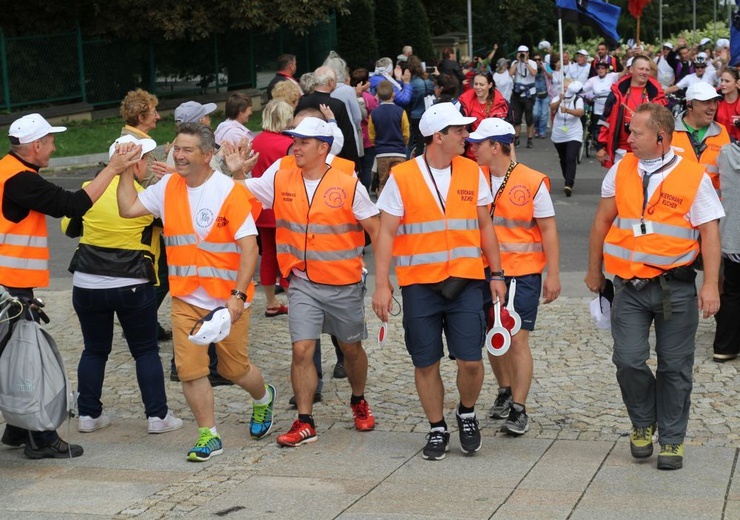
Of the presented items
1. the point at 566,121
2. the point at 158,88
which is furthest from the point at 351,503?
the point at 158,88

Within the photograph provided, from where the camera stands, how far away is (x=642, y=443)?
6.26 metres

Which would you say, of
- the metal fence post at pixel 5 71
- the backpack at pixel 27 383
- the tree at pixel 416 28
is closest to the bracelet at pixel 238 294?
the backpack at pixel 27 383

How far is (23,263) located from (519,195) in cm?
282

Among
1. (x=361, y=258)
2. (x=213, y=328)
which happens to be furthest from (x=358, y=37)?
(x=213, y=328)

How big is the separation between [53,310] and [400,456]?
537cm

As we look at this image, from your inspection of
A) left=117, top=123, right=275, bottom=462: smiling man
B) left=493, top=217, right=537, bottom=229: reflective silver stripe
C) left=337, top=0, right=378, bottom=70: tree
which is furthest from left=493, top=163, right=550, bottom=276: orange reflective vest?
left=337, top=0, right=378, bottom=70: tree

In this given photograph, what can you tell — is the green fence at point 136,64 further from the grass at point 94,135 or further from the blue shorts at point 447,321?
the blue shorts at point 447,321

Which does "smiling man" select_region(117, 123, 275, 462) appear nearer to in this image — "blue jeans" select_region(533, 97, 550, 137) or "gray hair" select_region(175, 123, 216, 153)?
"gray hair" select_region(175, 123, 216, 153)

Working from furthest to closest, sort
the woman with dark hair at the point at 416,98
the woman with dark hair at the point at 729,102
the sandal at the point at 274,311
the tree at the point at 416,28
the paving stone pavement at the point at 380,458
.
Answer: the tree at the point at 416,28
the woman with dark hair at the point at 416,98
the sandal at the point at 274,311
the woman with dark hair at the point at 729,102
the paving stone pavement at the point at 380,458

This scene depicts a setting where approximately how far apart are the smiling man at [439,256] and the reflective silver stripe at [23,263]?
1916mm

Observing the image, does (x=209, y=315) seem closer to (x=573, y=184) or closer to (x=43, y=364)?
(x=43, y=364)

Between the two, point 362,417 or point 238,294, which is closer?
point 238,294

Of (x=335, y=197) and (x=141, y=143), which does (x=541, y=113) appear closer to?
(x=335, y=197)

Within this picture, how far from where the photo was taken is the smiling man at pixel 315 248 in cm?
683
